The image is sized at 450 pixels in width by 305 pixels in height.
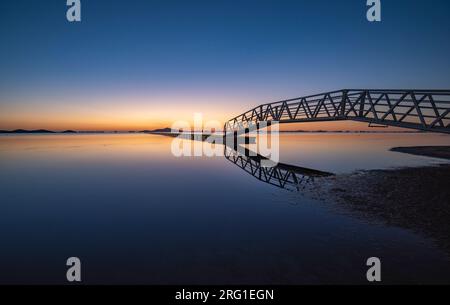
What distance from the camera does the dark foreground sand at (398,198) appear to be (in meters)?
6.85

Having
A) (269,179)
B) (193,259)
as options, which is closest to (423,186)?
(269,179)

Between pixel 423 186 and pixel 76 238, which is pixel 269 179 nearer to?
pixel 423 186

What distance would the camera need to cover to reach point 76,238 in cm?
629

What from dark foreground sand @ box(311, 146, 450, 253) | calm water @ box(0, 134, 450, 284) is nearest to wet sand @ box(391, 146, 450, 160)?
dark foreground sand @ box(311, 146, 450, 253)

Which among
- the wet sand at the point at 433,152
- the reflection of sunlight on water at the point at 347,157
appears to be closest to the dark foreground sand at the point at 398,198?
the reflection of sunlight on water at the point at 347,157

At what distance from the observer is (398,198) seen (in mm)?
9406

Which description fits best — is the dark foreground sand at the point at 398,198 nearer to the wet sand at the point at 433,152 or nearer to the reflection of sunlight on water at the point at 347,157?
the reflection of sunlight on water at the point at 347,157

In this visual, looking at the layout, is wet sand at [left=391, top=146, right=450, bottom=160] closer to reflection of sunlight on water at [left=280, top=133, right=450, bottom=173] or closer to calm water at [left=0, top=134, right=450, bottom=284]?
reflection of sunlight on water at [left=280, top=133, right=450, bottom=173]

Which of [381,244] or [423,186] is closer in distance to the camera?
[381,244]

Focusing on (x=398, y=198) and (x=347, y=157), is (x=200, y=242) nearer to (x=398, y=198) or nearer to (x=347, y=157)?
(x=398, y=198)

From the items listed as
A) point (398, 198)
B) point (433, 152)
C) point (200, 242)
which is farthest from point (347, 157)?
point (200, 242)

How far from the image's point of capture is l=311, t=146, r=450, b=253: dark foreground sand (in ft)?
22.5
